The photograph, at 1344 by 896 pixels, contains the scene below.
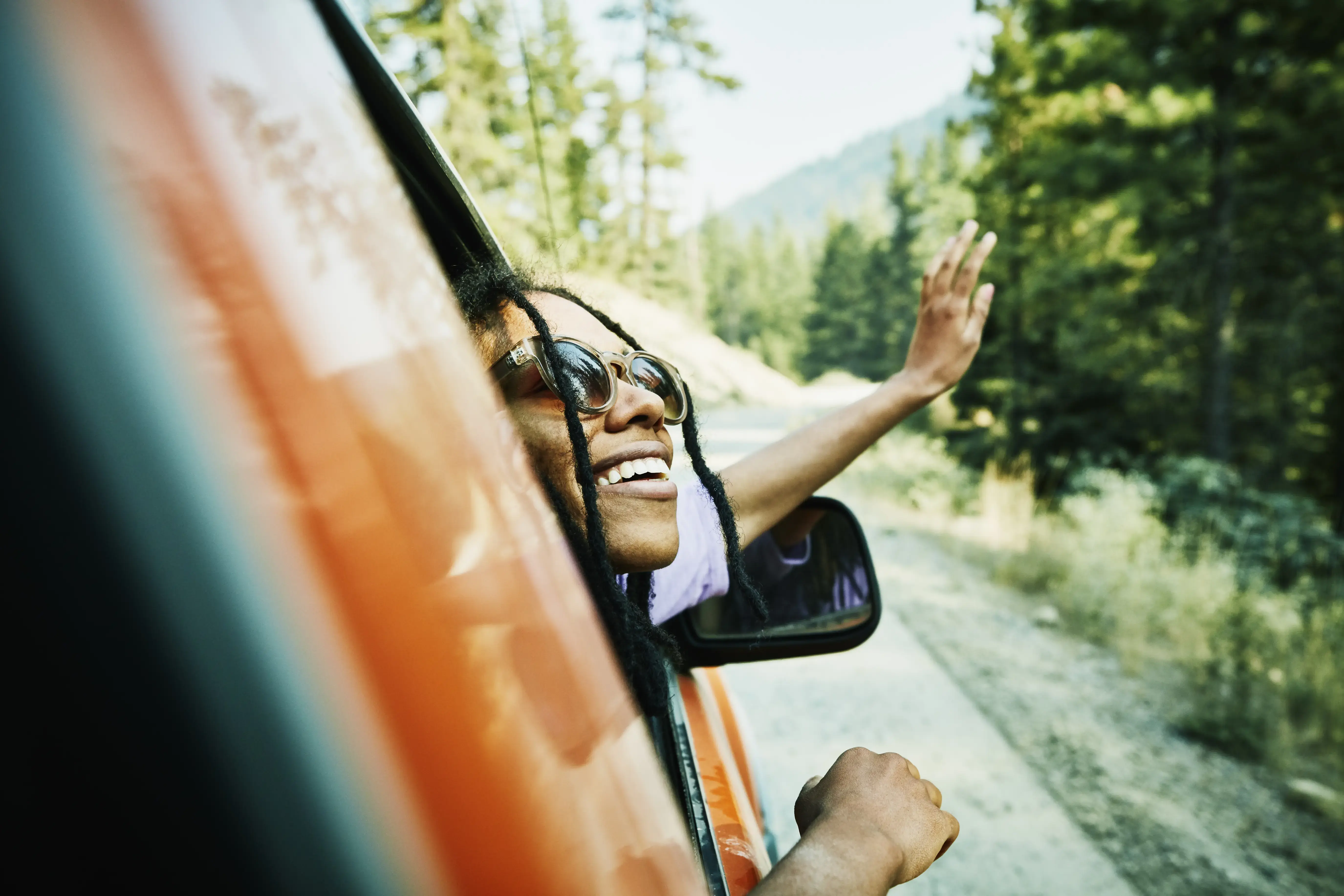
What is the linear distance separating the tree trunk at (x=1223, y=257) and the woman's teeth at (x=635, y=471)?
10.8m

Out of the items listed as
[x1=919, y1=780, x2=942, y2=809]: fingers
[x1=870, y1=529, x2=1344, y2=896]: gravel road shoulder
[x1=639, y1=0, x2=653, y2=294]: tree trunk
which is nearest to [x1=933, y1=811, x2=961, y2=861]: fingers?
[x1=919, y1=780, x2=942, y2=809]: fingers

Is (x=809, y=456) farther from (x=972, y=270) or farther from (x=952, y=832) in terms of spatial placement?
(x=952, y=832)

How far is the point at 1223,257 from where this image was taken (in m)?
9.67

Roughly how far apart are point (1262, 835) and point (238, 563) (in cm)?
468

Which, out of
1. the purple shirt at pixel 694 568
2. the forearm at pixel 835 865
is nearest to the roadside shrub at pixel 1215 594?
the purple shirt at pixel 694 568

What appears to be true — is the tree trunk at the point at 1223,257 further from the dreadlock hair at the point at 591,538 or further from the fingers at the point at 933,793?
the fingers at the point at 933,793

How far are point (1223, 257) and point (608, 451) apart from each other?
1134 centimetres

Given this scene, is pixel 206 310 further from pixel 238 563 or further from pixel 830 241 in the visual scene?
pixel 830 241

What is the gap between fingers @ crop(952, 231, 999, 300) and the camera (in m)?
2.12

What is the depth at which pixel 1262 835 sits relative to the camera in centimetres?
348

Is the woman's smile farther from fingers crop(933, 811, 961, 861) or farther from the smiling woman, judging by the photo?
fingers crop(933, 811, 961, 861)

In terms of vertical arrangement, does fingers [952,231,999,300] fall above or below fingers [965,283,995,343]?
above

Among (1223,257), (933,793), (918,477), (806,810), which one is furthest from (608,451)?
(918,477)

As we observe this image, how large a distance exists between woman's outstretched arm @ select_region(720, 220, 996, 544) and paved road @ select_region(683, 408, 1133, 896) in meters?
0.22
